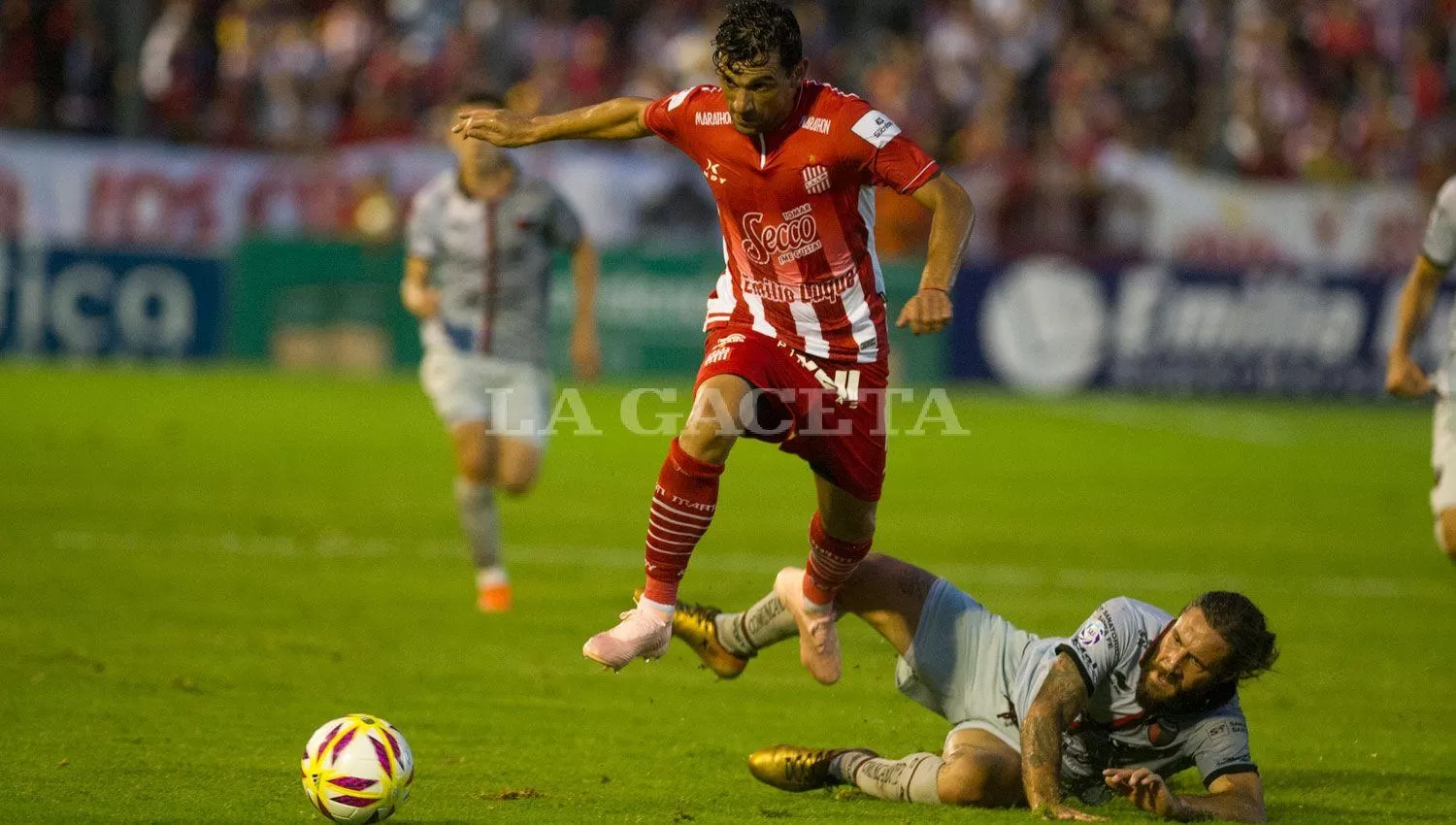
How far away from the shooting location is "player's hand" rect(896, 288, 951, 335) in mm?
5930

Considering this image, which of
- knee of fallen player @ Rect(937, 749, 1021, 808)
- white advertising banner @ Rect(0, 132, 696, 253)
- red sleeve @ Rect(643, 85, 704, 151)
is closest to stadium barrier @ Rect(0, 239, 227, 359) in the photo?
white advertising banner @ Rect(0, 132, 696, 253)

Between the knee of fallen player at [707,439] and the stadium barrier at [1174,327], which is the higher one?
the knee of fallen player at [707,439]

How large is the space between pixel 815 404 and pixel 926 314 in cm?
94

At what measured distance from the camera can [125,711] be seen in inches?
291

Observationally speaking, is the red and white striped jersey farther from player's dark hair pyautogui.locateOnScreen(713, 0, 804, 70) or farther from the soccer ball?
the soccer ball

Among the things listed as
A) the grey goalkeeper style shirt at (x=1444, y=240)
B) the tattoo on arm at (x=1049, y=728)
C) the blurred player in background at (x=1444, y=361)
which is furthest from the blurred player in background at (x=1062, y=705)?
the grey goalkeeper style shirt at (x=1444, y=240)

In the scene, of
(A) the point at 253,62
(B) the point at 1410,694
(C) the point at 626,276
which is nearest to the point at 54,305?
(A) the point at 253,62

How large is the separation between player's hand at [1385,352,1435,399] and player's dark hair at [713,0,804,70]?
3089 mm

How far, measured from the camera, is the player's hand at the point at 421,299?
1028 cm

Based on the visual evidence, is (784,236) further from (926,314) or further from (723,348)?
(926,314)

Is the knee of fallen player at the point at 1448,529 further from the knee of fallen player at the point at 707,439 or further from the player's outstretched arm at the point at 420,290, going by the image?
the player's outstretched arm at the point at 420,290

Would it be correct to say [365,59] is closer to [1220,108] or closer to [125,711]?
[1220,108]

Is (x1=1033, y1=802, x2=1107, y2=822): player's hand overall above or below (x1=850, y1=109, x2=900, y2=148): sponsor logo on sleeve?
below

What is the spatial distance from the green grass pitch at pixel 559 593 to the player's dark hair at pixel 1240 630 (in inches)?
27.2
